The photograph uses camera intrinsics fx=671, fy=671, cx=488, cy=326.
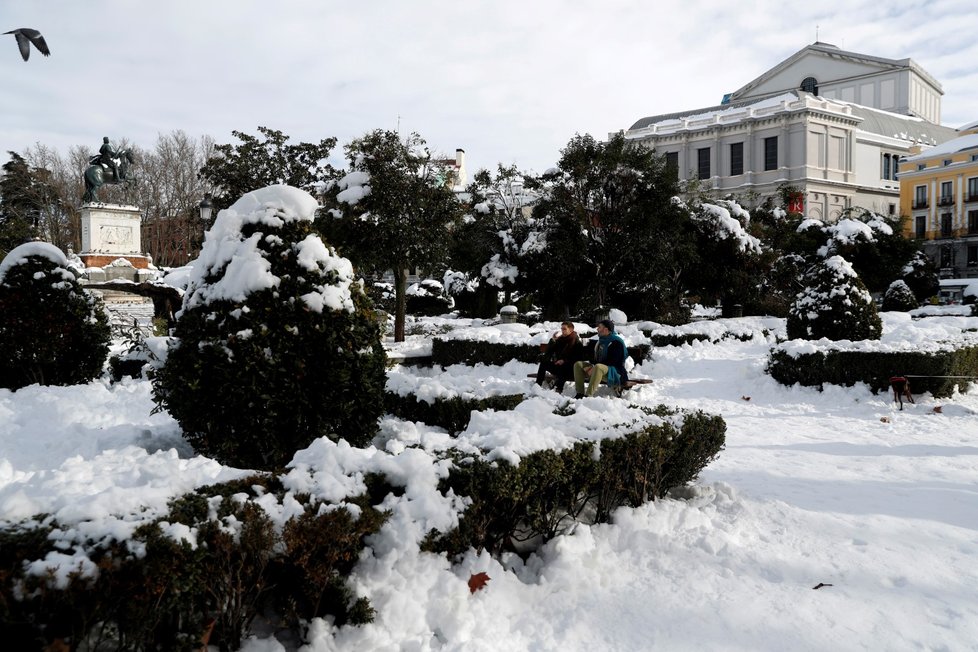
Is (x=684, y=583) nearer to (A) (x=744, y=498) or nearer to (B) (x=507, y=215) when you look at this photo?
(A) (x=744, y=498)

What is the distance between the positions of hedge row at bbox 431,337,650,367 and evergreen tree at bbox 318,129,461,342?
13.2 ft

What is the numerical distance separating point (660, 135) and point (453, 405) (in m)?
55.0

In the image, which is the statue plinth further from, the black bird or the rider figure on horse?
the black bird

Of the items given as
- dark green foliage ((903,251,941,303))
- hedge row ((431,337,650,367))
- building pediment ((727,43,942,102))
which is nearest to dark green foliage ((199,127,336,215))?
hedge row ((431,337,650,367))

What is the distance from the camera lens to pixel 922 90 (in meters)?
66.4

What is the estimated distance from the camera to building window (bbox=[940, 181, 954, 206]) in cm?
4962

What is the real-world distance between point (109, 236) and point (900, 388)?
90.7 feet

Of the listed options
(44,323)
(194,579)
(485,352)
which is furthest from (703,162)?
(194,579)

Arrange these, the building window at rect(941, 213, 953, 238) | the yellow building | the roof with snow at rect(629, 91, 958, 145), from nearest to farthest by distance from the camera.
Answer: the yellow building, the building window at rect(941, 213, 953, 238), the roof with snow at rect(629, 91, 958, 145)

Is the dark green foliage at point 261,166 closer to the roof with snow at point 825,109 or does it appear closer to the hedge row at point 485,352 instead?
the hedge row at point 485,352

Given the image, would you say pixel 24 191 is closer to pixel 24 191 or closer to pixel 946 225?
pixel 24 191

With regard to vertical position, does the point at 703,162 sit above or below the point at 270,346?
above

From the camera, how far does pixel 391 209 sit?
58.5 feet

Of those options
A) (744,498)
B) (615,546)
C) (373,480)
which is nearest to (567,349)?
(744,498)
